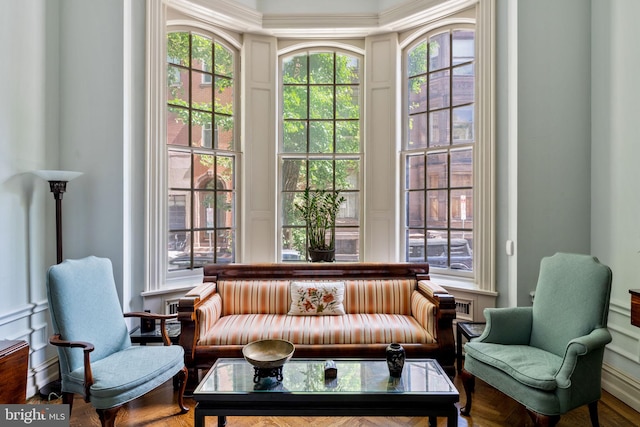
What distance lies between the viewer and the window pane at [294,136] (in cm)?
398

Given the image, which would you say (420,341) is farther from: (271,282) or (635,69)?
(635,69)

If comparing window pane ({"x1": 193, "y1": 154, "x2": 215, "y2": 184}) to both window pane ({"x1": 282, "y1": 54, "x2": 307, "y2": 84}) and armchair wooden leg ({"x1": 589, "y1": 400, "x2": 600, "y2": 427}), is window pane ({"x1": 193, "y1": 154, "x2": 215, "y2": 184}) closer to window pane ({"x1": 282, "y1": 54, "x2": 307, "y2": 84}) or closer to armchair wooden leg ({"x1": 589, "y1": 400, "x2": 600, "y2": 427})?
window pane ({"x1": 282, "y1": 54, "x2": 307, "y2": 84})

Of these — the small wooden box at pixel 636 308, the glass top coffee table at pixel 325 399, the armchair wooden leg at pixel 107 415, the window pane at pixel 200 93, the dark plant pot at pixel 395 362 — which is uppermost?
the window pane at pixel 200 93

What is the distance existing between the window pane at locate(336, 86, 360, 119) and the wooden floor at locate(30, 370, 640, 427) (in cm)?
296

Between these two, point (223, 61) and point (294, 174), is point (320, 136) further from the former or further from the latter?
point (223, 61)

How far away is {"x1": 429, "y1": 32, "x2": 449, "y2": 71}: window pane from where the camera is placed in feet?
11.9

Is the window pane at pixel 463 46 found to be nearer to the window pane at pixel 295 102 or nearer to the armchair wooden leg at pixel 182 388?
the window pane at pixel 295 102

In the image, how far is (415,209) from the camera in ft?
12.6

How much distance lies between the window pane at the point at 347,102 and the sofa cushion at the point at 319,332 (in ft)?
7.49

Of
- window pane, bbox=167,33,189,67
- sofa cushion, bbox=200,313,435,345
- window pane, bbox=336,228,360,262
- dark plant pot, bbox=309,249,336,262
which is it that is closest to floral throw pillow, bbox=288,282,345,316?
sofa cushion, bbox=200,313,435,345

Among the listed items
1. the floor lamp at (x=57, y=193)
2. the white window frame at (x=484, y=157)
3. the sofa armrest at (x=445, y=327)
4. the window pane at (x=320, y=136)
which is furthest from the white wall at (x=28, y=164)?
the white window frame at (x=484, y=157)

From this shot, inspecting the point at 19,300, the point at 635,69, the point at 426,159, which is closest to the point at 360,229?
the point at 426,159

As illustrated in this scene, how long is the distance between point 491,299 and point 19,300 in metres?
3.85

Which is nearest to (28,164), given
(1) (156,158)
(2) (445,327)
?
(1) (156,158)
